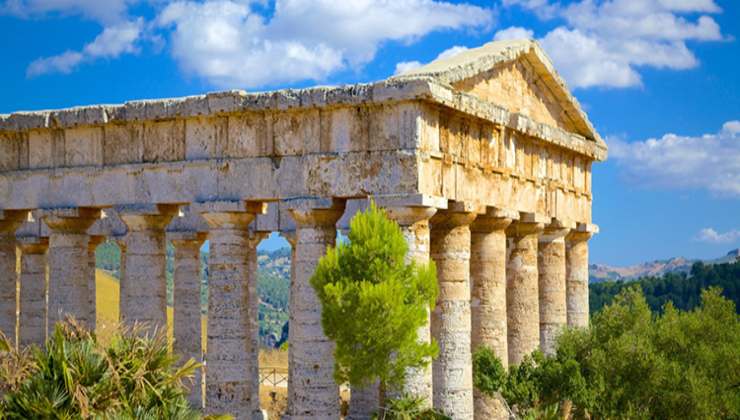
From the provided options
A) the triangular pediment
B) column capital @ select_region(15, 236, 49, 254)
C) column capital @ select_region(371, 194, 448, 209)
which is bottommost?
column capital @ select_region(15, 236, 49, 254)

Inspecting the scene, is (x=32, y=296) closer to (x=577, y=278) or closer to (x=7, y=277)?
(x=7, y=277)

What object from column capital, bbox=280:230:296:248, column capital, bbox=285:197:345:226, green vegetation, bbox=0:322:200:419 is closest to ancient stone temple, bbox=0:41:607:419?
column capital, bbox=285:197:345:226

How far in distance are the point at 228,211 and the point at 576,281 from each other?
14.2m

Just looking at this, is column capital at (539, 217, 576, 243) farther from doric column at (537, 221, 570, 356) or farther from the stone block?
the stone block

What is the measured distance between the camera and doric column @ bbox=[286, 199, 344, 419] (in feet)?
91.5

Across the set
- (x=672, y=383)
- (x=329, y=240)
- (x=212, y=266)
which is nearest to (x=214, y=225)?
(x=212, y=266)

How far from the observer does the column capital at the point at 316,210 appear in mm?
28109

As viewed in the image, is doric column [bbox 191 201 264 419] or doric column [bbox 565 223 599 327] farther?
doric column [bbox 565 223 599 327]

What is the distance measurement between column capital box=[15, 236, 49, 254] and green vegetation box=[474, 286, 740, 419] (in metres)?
16.7

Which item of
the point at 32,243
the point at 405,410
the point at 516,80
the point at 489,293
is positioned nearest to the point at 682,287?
the point at 32,243

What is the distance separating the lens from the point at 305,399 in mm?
27812

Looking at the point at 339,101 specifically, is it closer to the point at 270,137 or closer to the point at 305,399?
the point at 270,137

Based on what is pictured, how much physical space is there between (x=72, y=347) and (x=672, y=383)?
55.2 ft

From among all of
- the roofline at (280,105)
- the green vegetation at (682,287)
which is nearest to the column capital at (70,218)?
the roofline at (280,105)
